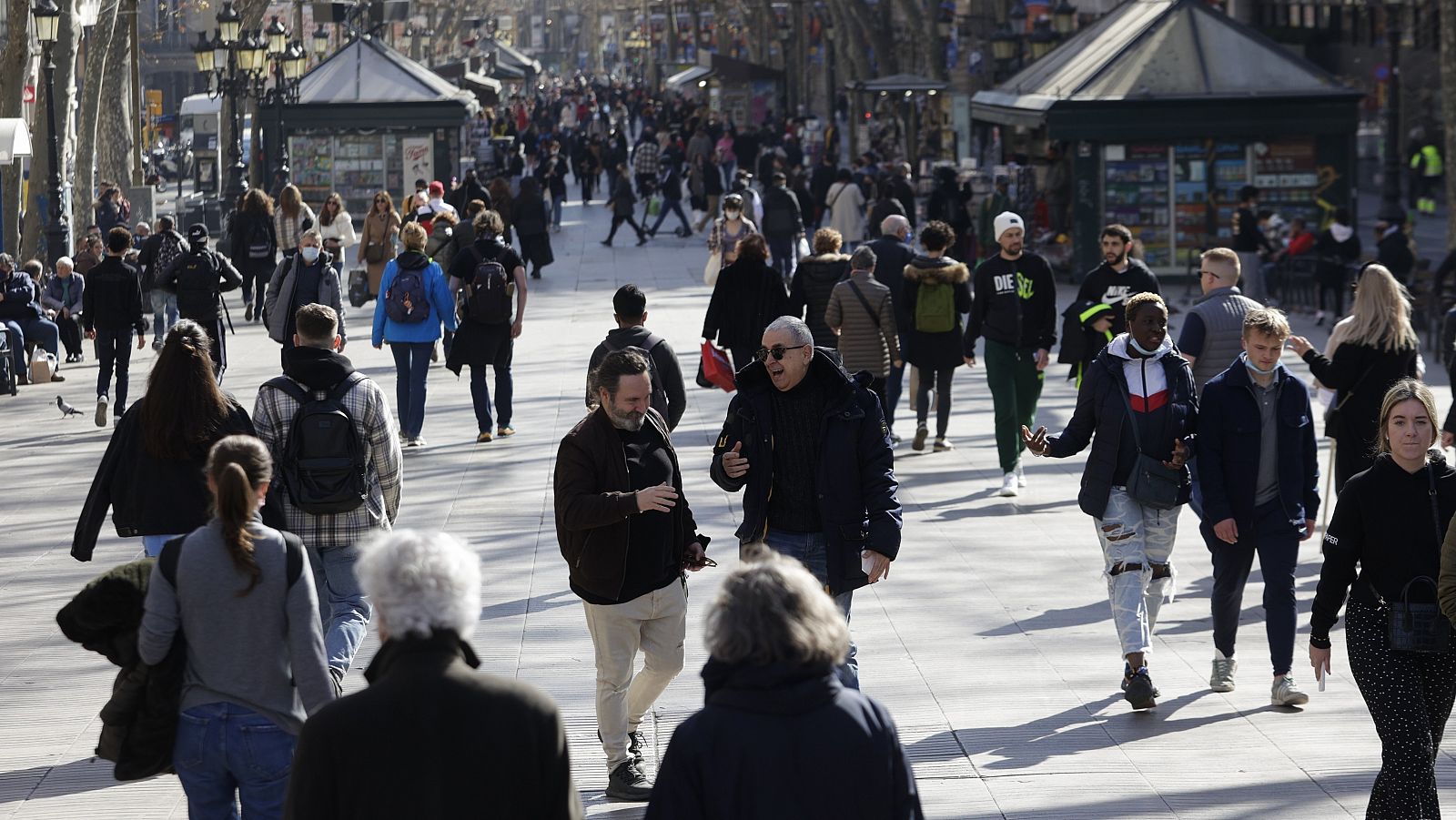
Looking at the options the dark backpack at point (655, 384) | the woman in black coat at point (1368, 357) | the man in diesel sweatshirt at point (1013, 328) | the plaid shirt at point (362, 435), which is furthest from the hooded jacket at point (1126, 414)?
the man in diesel sweatshirt at point (1013, 328)

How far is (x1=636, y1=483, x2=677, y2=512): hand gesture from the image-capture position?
20.3 feet

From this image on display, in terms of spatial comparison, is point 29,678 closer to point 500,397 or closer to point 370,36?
point 500,397

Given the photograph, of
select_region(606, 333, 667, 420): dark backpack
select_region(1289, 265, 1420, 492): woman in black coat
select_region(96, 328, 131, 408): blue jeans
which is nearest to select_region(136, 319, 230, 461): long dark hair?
select_region(606, 333, 667, 420): dark backpack

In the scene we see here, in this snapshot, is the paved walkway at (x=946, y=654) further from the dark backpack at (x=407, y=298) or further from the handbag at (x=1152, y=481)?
the dark backpack at (x=407, y=298)

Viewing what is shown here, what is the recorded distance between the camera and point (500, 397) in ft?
47.7

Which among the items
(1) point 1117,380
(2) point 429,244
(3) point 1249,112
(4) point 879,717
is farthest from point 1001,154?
(4) point 879,717

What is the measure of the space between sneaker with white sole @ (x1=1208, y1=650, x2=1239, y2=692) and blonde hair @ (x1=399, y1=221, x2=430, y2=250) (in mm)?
7281

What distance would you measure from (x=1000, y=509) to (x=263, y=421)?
232 inches

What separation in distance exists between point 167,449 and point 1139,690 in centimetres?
372

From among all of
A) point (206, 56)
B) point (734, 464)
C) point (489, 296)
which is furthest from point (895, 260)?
point (206, 56)

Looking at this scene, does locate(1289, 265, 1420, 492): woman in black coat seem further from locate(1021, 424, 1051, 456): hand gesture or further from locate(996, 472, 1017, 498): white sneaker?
locate(996, 472, 1017, 498): white sneaker

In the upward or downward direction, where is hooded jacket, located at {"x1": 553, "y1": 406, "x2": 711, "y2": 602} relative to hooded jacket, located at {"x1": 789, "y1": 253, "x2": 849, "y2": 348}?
downward

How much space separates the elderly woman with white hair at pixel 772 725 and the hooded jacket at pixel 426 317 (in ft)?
34.1

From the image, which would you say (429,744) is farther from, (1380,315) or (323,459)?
(1380,315)
